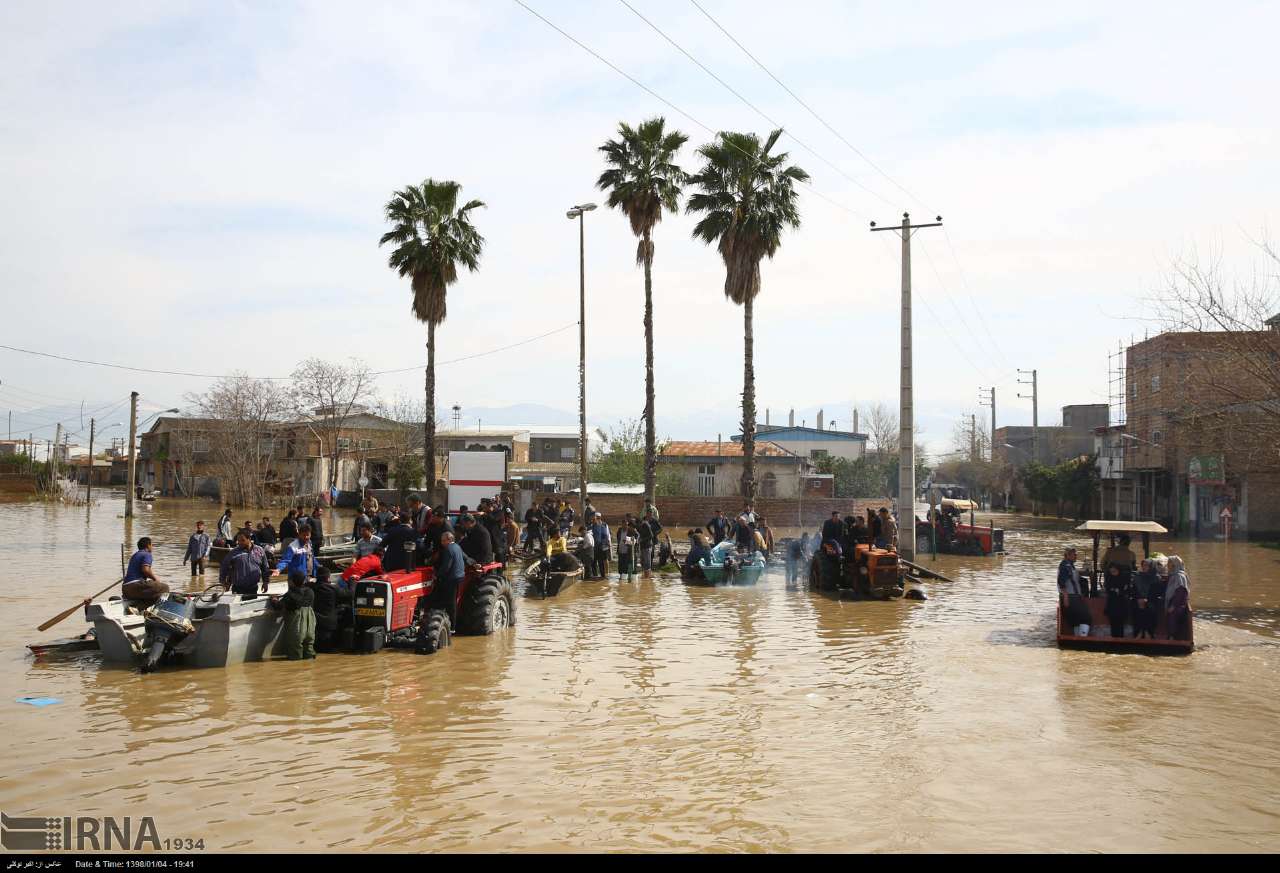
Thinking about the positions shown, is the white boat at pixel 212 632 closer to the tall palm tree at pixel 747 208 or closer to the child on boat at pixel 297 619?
the child on boat at pixel 297 619

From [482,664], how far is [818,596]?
33.3ft

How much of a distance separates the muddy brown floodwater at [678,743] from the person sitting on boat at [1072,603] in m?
0.57

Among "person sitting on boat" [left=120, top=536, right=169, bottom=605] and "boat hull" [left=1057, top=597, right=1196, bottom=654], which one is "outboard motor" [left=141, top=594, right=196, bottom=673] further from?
"boat hull" [left=1057, top=597, right=1196, bottom=654]

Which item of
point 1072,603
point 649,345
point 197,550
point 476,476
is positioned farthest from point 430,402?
point 1072,603

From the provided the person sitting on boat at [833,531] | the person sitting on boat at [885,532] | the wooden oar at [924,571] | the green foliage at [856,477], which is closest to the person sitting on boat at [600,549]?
the person sitting on boat at [833,531]

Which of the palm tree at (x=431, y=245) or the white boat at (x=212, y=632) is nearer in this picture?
the white boat at (x=212, y=632)

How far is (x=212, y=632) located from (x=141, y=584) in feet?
6.64

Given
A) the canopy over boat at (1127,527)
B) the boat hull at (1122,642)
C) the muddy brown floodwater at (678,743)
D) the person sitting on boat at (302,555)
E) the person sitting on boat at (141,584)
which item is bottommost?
the muddy brown floodwater at (678,743)

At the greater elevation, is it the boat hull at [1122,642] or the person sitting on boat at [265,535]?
the person sitting on boat at [265,535]

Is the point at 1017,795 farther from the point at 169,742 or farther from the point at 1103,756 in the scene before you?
the point at 169,742

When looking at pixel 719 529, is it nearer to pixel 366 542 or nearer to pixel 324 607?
pixel 366 542

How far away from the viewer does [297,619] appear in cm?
1341

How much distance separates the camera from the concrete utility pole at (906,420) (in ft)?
84.5

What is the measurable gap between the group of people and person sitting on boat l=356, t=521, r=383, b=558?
450 inches
